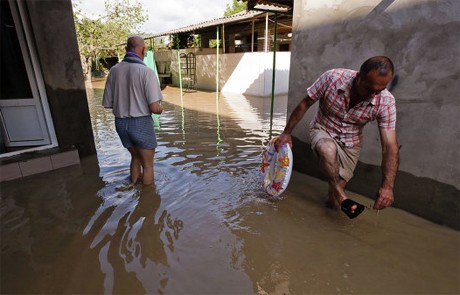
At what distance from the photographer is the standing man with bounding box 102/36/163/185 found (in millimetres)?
3182

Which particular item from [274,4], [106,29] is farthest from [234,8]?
[274,4]

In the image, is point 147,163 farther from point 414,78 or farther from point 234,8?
point 234,8

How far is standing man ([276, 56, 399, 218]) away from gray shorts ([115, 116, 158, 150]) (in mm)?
1580

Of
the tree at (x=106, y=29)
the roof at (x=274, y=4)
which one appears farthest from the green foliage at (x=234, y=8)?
the roof at (x=274, y=4)

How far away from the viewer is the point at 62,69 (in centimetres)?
428

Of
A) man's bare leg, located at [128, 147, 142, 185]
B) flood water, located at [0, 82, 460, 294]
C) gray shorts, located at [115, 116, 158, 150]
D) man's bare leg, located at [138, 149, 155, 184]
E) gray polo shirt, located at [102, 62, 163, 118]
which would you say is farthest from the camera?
man's bare leg, located at [128, 147, 142, 185]

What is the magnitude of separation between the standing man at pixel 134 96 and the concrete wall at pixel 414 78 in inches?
85.7

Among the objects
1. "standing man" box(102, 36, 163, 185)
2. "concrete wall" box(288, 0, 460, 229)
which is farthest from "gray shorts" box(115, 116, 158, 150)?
"concrete wall" box(288, 0, 460, 229)

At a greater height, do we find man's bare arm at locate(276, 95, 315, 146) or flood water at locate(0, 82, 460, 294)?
man's bare arm at locate(276, 95, 315, 146)

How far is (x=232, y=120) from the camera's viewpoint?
26.3ft

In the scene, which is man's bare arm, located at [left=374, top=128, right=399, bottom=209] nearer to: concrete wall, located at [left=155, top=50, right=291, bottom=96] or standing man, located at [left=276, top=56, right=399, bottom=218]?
standing man, located at [left=276, top=56, right=399, bottom=218]

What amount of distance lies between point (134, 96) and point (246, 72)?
34.7 feet

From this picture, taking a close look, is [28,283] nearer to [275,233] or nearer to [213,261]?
[213,261]

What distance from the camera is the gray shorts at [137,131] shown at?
3.33 m
